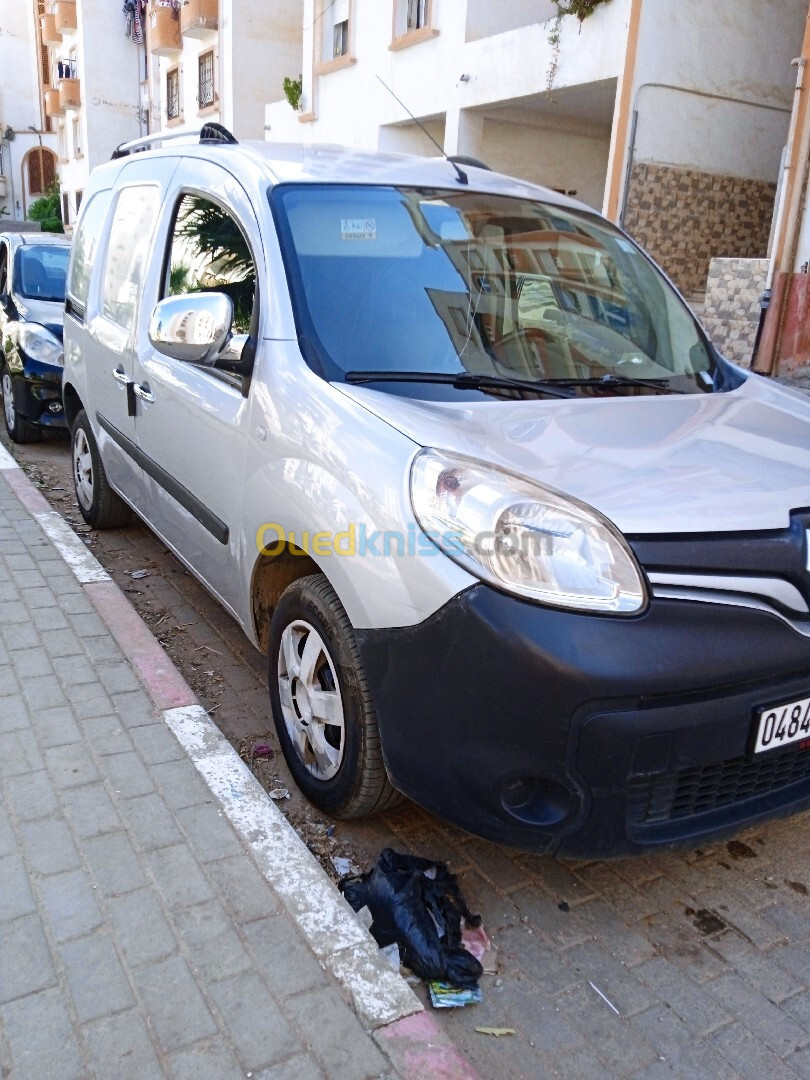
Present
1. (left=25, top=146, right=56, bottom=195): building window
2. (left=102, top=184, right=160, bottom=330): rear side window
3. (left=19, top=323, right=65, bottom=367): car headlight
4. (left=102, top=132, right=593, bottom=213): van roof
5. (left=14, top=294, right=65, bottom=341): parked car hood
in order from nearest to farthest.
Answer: (left=102, top=132, right=593, bottom=213): van roof, (left=102, top=184, right=160, bottom=330): rear side window, (left=19, top=323, right=65, bottom=367): car headlight, (left=14, top=294, right=65, bottom=341): parked car hood, (left=25, top=146, right=56, bottom=195): building window

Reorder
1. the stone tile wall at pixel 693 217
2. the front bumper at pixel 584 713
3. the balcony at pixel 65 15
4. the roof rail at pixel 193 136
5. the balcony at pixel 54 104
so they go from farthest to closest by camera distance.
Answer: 1. the balcony at pixel 54 104
2. the balcony at pixel 65 15
3. the stone tile wall at pixel 693 217
4. the roof rail at pixel 193 136
5. the front bumper at pixel 584 713

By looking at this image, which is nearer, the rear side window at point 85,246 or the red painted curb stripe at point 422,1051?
the red painted curb stripe at point 422,1051

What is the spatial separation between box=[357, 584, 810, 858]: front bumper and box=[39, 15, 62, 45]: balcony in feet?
146

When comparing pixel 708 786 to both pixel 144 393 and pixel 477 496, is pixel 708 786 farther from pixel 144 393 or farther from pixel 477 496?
pixel 144 393

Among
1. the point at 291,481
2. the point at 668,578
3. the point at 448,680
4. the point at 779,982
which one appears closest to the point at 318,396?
the point at 291,481

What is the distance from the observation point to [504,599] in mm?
2068

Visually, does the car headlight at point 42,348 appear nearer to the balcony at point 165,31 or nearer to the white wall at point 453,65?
the white wall at point 453,65

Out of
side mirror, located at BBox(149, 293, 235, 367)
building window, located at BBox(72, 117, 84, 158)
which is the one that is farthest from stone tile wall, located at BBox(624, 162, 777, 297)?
building window, located at BBox(72, 117, 84, 158)

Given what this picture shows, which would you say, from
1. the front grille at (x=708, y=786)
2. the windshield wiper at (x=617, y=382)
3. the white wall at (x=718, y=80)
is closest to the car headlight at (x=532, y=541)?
the front grille at (x=708, y=786)

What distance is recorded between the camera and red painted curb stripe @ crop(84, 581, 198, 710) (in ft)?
11.2

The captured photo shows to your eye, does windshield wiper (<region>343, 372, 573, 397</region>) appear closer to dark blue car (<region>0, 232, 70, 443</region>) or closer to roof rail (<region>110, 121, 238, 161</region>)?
roof rail (<region>110, 121, 238, 161</region>)

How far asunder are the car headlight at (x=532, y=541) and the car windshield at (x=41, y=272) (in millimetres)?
7030

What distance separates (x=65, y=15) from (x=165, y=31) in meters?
14.3

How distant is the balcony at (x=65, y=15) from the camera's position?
36.1 metres
